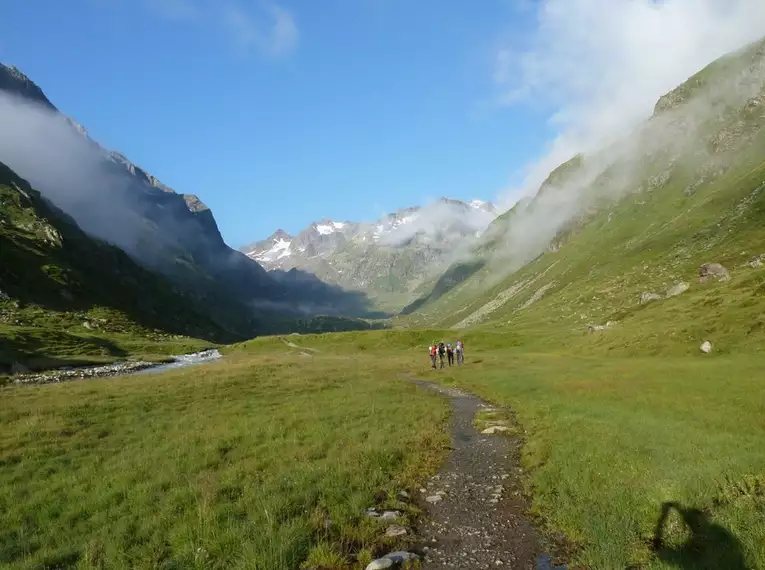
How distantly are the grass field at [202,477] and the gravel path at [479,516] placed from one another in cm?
127

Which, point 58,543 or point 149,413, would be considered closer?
point 58,543

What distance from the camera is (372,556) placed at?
13688mm

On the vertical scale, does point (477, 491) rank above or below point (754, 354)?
below

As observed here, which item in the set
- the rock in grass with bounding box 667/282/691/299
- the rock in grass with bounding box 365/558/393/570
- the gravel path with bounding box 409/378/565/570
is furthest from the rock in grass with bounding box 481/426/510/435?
the rock in grass with bounding box 667/282/691/299

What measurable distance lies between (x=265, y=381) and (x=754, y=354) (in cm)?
4777

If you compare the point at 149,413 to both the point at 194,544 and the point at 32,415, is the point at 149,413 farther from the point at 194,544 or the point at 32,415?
the point at 194,544

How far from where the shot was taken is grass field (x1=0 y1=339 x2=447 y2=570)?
13.8m

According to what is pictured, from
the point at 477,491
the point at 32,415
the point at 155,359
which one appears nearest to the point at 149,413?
the point at 32,415

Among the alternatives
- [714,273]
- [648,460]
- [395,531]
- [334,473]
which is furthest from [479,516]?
[714,273]

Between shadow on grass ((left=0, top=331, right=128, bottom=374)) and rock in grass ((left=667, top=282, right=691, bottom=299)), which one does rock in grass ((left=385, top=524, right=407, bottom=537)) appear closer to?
shadow on grass ((left=0, top=331, right=128, bottom=374))

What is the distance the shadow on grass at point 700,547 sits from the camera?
447 inches

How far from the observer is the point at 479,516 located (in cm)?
1677

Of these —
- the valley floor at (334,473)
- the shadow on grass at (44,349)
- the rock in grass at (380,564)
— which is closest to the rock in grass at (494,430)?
the valley floor at (334,473)

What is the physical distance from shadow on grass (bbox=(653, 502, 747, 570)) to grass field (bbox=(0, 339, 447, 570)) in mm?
7518
